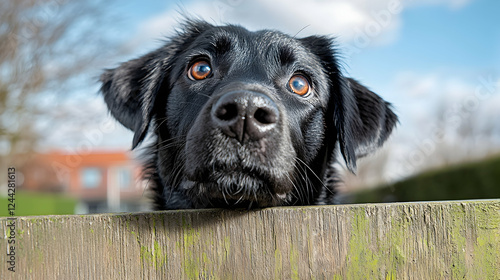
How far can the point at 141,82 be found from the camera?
3605 mm

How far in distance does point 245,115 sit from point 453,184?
372 inches

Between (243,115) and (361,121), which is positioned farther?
(361,121)

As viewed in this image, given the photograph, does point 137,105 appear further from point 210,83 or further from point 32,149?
point 32,149

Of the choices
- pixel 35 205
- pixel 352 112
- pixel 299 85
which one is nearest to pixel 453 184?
pixel 352 112

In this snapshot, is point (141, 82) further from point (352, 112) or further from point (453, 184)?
point (453, 184)

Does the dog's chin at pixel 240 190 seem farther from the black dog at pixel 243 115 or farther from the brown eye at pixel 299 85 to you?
the brown eye at pixel 299 85

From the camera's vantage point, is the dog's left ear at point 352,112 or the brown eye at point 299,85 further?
the dog's left ear at point 352,112

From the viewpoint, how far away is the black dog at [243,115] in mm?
2211

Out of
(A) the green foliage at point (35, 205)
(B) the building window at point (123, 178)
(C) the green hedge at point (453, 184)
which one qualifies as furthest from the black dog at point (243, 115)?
Answer: (B) the building window at point (123, 178)

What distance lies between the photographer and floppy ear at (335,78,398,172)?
316 cm

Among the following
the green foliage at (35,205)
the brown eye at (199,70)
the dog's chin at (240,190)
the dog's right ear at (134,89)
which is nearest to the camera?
the dog's chin at (240,190)

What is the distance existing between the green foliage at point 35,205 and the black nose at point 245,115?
13.1m

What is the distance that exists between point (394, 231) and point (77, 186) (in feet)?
171

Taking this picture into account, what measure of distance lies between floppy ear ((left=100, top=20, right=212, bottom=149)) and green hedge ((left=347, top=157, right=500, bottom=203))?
13.9 ft
